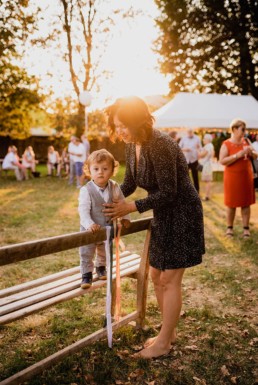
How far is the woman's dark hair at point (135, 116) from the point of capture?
2574 millimetres

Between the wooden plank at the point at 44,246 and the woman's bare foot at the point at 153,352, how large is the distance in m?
1.08

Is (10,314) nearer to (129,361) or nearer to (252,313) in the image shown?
(129,361)

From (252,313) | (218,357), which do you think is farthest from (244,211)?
(218,357)

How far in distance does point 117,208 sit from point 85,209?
56cm

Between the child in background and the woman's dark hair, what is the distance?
52cm

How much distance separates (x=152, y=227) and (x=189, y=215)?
368mm

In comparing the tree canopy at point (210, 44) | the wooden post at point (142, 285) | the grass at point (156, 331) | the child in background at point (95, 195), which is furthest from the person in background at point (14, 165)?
the child in background at point (95, 195)

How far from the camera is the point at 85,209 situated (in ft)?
10.2

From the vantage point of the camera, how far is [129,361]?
3.16 meters

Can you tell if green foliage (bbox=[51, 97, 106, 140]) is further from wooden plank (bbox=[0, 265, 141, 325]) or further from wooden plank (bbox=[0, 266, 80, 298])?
wooden plank (bbox=[0, 265, 141, 325])

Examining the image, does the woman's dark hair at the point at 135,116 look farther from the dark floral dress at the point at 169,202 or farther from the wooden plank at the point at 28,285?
the wooden plank at the point at 28,285

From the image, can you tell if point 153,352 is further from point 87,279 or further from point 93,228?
point 93,228

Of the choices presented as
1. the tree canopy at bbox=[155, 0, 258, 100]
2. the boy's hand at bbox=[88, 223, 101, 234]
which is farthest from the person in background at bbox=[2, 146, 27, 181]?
the boy's hand at bbox=[88, 223, 101, 234]

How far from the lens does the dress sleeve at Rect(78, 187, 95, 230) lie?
9.87 feet
